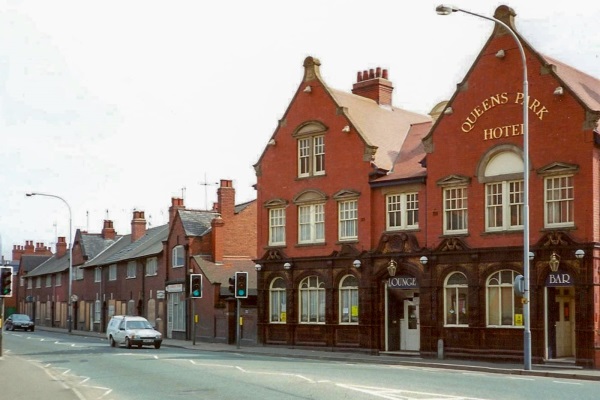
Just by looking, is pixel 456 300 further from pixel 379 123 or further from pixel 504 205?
pixel 379 123

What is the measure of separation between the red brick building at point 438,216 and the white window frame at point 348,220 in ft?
0.23

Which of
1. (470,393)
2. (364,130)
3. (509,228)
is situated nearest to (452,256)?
(509,228)

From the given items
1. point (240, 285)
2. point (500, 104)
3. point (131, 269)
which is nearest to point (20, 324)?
point (131, 269)

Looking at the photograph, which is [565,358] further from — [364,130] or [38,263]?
[38,263]

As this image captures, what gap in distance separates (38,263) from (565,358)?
83.9m

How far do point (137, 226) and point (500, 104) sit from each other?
45.6m

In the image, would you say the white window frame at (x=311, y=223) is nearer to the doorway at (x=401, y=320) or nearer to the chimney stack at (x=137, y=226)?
the doorway at (x=401, y=320)

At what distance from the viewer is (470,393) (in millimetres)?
19281

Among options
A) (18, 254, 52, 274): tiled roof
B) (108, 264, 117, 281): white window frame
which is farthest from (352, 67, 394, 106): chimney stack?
(18, 254, 52, 274): tiled roof

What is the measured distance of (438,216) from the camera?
34.8 meters

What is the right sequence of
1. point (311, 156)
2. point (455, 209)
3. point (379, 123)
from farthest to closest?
point (379, 123), point (311, 156), point (455, 209)

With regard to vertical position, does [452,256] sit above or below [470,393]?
above

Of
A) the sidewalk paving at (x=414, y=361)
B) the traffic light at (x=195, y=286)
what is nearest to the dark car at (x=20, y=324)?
the sidewalk paving at (x=414, y=361)

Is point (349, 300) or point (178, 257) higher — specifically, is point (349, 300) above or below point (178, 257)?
below
